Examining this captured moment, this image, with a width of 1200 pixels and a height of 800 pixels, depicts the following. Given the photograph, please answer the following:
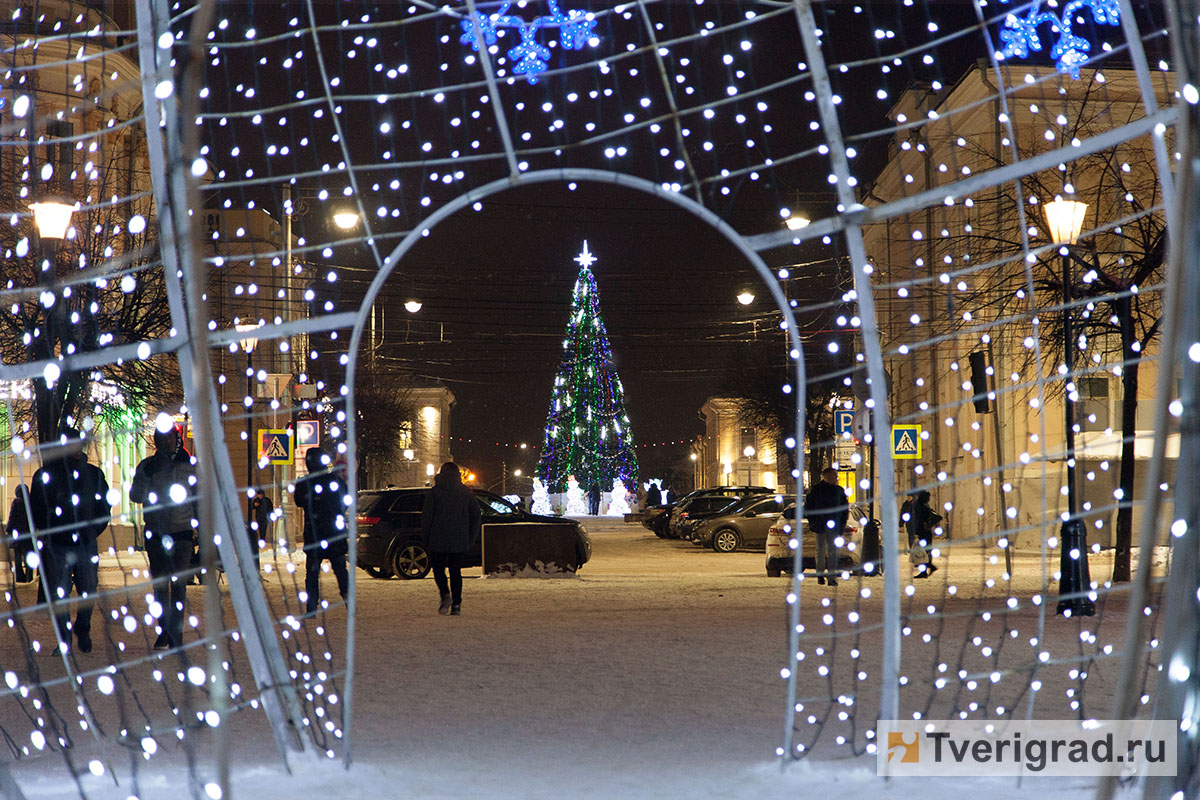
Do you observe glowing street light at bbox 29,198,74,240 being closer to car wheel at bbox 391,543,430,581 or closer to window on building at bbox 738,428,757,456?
car wheel at bbox 391,543,430,581

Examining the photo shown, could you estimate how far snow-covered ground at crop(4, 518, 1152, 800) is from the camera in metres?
5.57

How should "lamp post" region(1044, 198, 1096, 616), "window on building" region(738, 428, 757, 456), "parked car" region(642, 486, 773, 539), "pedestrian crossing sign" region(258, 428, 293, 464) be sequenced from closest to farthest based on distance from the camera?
"lamp post" region(1044, 198, 1096, 616) → "pedestrian crossing sign" region(258, 428, 293, 464) → "parked car" region(642, 486, 773, 539) → "window on building" region(738, 428, 757, 456)

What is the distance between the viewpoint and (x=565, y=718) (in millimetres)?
7293

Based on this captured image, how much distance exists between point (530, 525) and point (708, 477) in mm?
93379

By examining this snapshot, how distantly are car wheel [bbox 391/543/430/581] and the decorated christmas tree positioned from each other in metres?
39.7

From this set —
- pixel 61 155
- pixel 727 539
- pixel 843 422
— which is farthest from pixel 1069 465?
pixel 727 539

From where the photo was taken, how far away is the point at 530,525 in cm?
2006

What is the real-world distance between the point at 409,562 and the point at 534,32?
15343 mm

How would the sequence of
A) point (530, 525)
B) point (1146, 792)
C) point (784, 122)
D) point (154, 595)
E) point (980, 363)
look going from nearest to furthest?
point (1146, 792) < point (784, 122) < point (154, 595) < point (980, 363) < point (530, 525)

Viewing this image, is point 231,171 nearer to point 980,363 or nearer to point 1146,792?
point 1146,792

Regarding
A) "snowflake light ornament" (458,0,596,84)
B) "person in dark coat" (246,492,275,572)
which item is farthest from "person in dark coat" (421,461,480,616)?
"snowflake light ornament" (458,0,596,84)

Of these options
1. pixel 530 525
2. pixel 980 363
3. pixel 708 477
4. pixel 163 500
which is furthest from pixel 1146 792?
pixel 708 477

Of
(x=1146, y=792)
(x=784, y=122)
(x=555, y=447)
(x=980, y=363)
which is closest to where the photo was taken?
(x=1146, y=792)

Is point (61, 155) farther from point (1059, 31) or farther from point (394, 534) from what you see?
point (394, 534)
